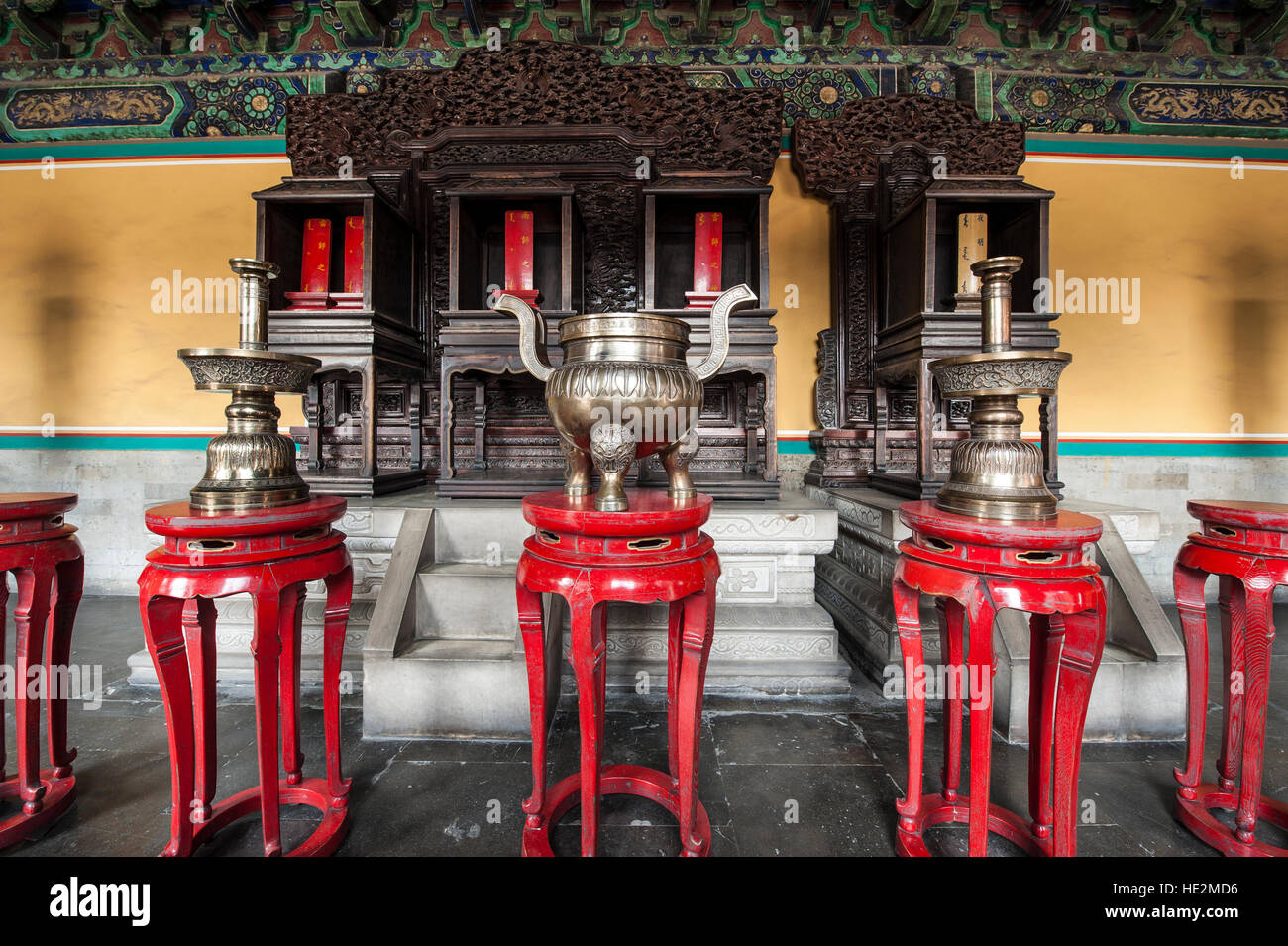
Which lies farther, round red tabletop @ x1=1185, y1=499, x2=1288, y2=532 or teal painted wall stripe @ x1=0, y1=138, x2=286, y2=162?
teal painted wall stripe @ x1=0, y1=138, x2=286, y2=162

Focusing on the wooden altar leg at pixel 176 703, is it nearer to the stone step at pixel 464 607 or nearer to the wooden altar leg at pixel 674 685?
the stone step at pixel 464 607

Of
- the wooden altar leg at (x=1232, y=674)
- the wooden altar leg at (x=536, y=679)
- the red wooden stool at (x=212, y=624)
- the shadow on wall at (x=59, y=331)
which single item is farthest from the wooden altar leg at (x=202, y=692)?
the shadow on wall at (x=59, y=331)

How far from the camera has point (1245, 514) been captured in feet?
4.47

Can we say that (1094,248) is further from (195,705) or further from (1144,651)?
(195,705)

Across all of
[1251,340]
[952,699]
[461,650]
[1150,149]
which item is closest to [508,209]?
[461,650]

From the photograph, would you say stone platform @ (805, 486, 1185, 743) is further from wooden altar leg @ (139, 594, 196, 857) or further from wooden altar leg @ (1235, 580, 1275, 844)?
wooden altar leg @ (139, 594, 196, 857)

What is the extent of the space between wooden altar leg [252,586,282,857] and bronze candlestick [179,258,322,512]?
0.85 ft

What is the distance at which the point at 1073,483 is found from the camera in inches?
147

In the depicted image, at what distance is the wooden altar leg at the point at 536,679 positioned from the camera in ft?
4.41

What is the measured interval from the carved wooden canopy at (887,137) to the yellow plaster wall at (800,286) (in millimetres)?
263

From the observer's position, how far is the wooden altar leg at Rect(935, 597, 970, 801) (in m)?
1.50

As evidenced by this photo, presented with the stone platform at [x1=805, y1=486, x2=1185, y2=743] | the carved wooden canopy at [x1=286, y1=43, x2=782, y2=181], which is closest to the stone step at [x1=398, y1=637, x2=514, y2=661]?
the stone platform at [x1=805, y1=486, x2=1185, y2=743]

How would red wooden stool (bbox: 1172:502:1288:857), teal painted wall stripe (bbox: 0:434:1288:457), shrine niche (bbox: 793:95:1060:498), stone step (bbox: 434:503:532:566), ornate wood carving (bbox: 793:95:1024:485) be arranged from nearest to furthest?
red wooden stool (bbox: 1172:502:1288:857) < stone step (bbox: 434:503:532:566) < shrine niche (bbox: 793:95:1060:498) < ornate wood carving (bbox: 793:95:1024:485) < teal painted wall stripe (bbox: 0:434:1288:457)

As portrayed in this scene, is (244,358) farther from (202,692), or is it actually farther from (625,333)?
(625,333)
